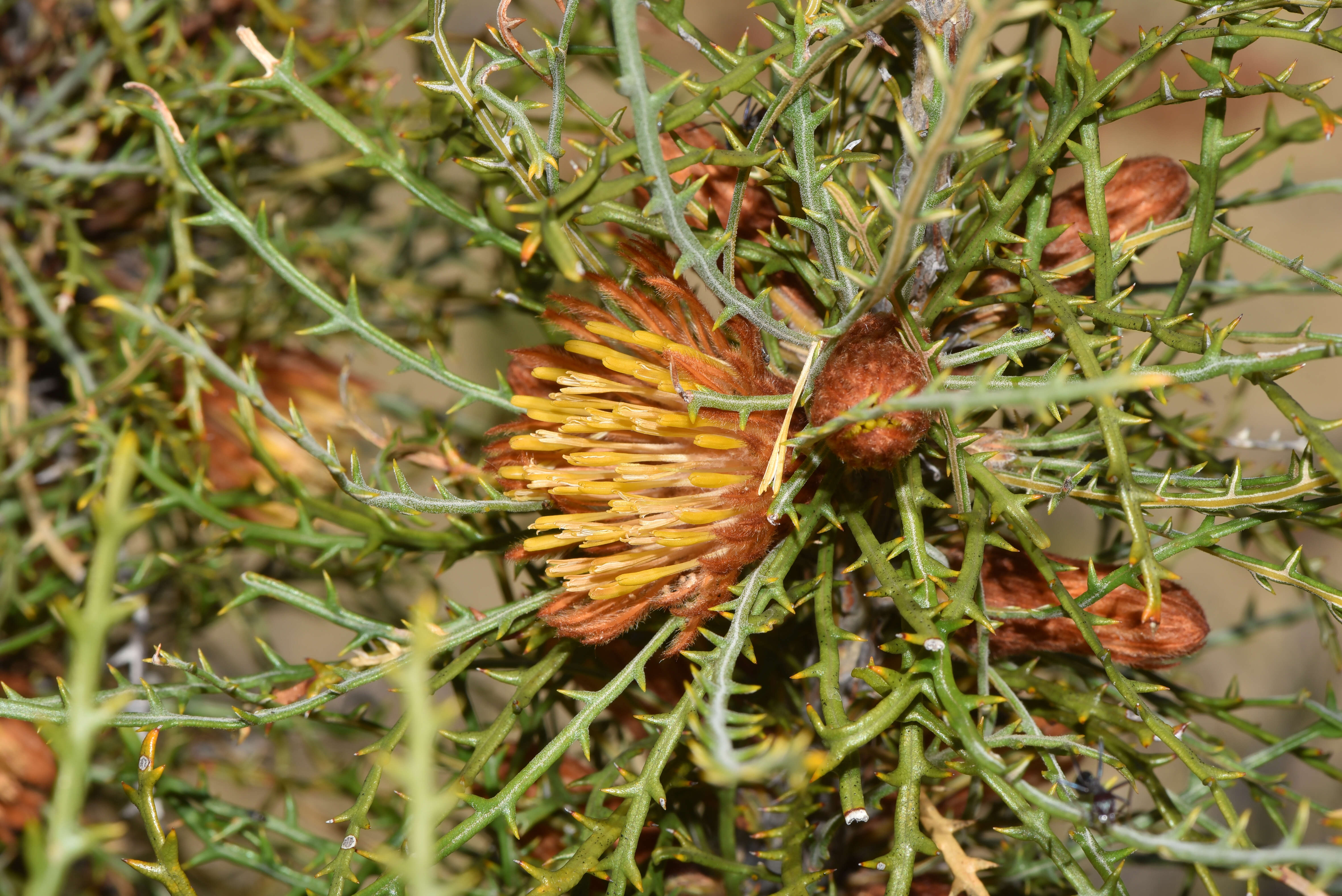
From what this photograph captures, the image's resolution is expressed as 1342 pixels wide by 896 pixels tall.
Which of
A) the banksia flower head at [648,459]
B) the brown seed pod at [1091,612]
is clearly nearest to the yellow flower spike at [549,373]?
the banksia flower head at [648,459]

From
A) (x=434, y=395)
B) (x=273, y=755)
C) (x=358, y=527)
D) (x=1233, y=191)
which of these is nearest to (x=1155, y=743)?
(x=358, y=527)

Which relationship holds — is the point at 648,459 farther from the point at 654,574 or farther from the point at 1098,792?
the point at 1098,792

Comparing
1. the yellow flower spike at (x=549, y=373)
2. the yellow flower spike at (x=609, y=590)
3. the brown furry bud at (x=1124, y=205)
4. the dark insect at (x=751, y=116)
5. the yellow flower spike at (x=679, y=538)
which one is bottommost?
the yellow flower spike at (x=609, y=590)

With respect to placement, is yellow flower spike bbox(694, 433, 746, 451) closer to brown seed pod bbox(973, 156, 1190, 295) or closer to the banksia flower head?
the banksia flower head

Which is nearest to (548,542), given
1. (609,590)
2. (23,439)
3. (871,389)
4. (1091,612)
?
(609,590)

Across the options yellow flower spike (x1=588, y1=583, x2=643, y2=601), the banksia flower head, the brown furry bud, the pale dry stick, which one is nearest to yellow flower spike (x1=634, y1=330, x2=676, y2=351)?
the banksia flower head

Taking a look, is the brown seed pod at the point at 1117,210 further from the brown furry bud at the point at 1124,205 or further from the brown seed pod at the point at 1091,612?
the brown seed pod at the point at 1091,612
